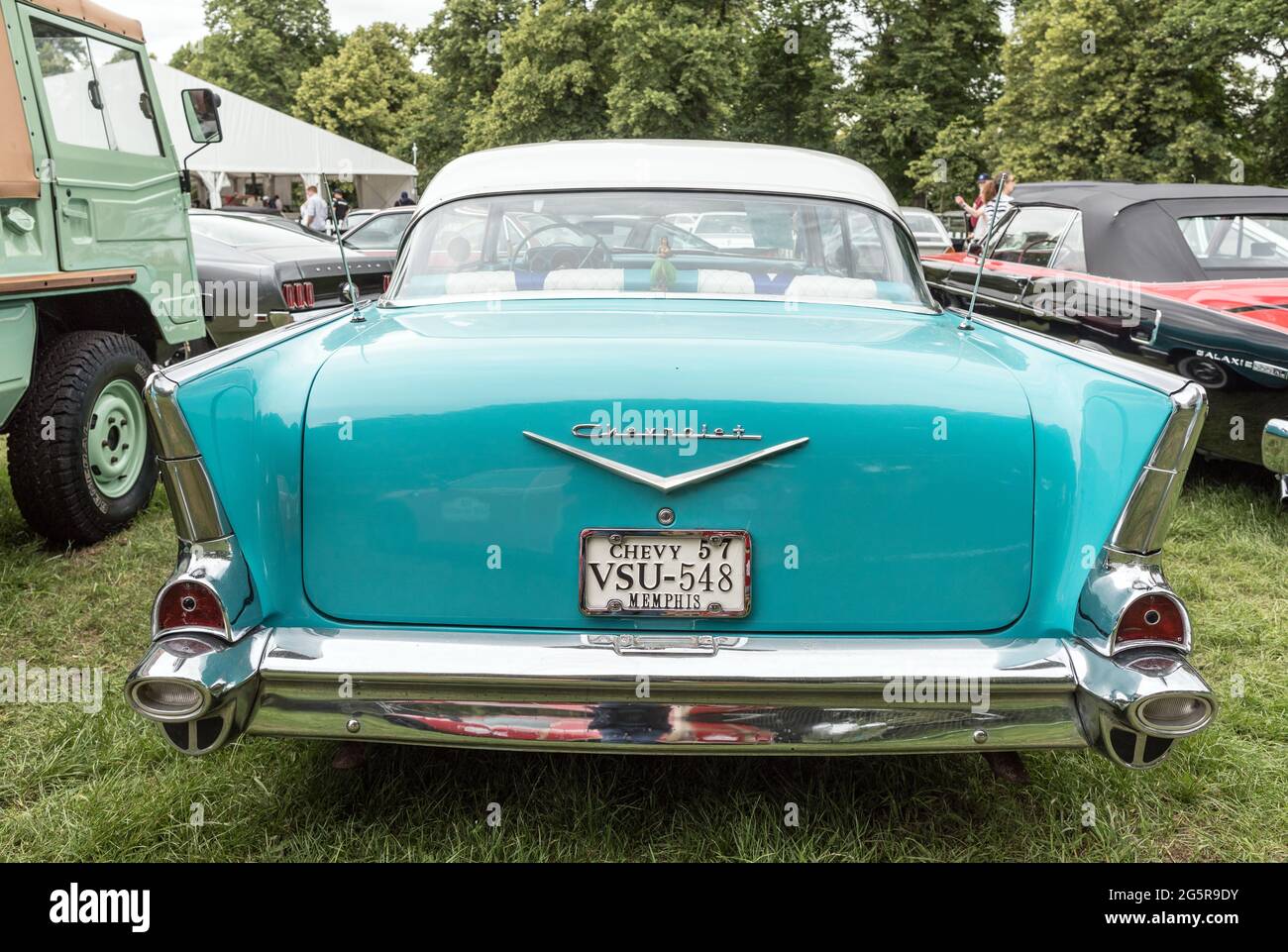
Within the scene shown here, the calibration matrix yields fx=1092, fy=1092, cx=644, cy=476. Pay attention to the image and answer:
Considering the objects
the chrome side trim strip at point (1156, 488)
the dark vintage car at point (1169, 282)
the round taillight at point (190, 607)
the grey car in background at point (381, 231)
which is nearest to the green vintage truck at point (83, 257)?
the round taillight at point (190, 607)

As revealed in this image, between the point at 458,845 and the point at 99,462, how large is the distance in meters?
3.26

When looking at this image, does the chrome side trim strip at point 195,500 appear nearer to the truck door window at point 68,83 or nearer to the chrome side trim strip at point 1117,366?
the chrome side trim strip at point 1117,366

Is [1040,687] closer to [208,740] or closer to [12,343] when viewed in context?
[208,740]

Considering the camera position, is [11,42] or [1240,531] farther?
[1240,531]

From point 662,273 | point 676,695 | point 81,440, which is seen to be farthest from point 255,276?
point 676,695

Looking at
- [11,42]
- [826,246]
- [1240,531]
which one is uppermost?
[11,42]

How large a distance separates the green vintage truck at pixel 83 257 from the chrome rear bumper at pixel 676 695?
2703 millimetres

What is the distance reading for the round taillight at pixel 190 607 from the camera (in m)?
2.23

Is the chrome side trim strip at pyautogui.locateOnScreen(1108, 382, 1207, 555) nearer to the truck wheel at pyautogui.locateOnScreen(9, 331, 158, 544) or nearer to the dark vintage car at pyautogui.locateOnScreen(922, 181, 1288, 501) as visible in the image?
the dark vintage car at pyautogui.locateOnScreen(922, 181, 1288, 501)

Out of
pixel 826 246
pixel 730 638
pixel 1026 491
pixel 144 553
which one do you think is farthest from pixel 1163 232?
pixel 144 553

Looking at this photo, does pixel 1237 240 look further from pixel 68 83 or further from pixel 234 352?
pixel 68 83

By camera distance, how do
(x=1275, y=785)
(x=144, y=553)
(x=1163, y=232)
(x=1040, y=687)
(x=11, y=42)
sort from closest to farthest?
(x=1040, y=687) < (x=1275, y=785) < (x=11, y=42) < (x=144, y=553) < (x=1163, y=232)

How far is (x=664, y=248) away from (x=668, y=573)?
1.44 m
